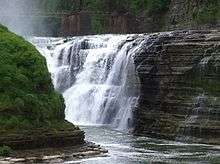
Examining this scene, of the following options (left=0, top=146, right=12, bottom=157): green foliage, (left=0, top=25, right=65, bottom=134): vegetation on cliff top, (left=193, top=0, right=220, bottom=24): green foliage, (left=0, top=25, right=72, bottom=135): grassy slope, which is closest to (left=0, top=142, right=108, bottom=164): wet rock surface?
(left=0, top=146, right=12, bottom=157): green foliage

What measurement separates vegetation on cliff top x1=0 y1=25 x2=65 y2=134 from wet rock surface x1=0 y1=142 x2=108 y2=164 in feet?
5.07

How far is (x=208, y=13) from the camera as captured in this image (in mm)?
63062

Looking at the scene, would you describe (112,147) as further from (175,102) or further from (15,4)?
(15,4)

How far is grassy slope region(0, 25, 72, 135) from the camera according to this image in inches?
1289

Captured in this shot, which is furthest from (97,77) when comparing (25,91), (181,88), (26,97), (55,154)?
(55,154)

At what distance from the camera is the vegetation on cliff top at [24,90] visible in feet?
107

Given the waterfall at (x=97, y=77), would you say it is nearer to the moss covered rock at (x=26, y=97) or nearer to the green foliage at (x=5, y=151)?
the moss covered rock at (x=26, y=97)

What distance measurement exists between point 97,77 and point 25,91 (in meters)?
22.8

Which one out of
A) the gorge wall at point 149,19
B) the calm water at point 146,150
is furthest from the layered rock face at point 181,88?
the gorge wall at point 149,19

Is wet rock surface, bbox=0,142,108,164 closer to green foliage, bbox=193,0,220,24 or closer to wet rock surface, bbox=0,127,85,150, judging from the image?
wet rock surface, bbox=0,127,85,150

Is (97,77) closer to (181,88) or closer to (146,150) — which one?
(181,88)

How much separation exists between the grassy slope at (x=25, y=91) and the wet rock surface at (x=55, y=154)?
143 centimetres

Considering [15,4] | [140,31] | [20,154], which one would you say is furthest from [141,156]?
[15,4]

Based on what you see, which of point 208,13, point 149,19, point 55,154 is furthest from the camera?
point 149,19
